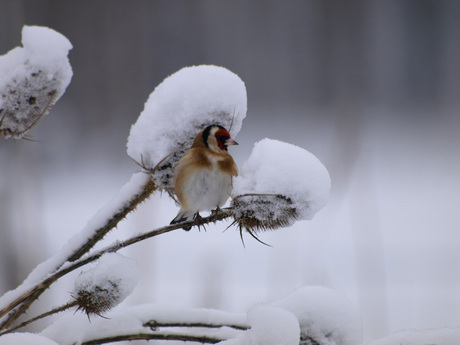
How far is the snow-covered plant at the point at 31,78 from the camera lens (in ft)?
1.67

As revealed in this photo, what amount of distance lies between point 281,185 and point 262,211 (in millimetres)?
33

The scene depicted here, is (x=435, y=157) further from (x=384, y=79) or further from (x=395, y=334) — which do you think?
(x=395, y=334)

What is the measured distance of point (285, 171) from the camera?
1.51 feet

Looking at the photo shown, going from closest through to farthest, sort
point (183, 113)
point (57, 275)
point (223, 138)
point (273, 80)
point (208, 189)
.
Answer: point (57, 275) < point (183, 113) < point (223, 138) < point (208, 189) < point (273, 80)

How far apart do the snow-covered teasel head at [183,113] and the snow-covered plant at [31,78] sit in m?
0.09

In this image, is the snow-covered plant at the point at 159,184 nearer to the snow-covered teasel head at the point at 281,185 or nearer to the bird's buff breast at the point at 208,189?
the snow-covered teasel head at the point at 281,185

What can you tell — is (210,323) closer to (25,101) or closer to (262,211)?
(262,211)

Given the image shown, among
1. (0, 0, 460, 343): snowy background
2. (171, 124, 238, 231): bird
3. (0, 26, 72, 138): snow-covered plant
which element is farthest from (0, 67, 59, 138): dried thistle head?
(0, 0, 460, 343): snowy background

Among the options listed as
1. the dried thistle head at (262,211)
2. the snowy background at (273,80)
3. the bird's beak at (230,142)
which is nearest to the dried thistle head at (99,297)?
the dried thistle head at (262,211)

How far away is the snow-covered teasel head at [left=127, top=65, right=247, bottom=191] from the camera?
21.3 inches

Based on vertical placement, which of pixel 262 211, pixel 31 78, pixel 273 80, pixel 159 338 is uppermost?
pixel 273 80

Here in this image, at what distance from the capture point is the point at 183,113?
1.78 feet

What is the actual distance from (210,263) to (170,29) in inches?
56.7

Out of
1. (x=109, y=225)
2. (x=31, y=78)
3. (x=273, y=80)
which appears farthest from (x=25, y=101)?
(x=273, y=80)
